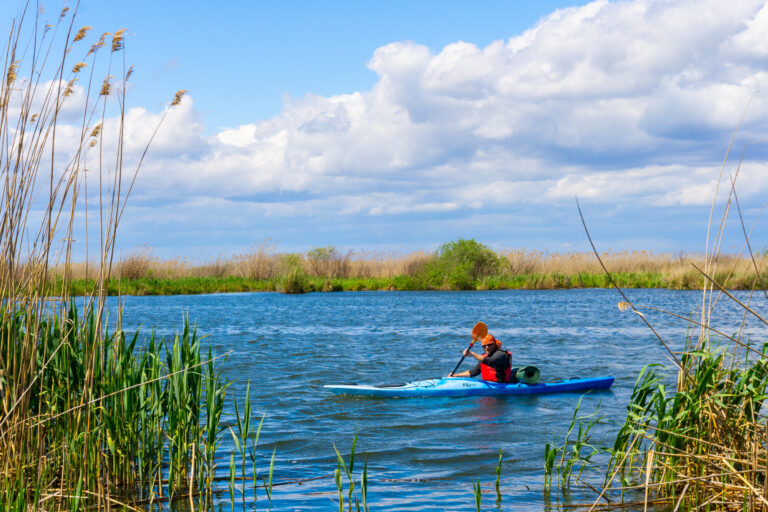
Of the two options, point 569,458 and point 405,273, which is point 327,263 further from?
point 569,458

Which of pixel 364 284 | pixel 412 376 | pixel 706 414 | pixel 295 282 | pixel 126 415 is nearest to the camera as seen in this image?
pixel 706 414

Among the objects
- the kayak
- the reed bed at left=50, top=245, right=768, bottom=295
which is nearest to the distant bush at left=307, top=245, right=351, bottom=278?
the reed bed at left=50, top=245, right=768, bottom=295

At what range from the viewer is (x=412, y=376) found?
39.7 ft

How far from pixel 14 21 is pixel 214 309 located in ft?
71.2

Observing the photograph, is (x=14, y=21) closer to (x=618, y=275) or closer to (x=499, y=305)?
(x=499, y=305)

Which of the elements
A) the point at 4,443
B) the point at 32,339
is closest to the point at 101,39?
the point at 32,339

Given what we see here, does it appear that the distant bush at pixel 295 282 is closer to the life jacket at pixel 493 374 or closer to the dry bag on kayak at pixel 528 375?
the life jacket at pixel 493 374

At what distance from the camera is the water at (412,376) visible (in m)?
5.84

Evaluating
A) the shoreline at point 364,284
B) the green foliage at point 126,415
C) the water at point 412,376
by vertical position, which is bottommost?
the water at point 412,376

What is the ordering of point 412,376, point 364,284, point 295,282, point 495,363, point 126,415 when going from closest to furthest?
point 126,415, point 495,363, point 412,376, point 295,282, point 364,284

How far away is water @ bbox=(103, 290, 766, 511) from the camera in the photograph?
5844 mm

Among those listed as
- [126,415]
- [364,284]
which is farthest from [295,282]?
[126,415]

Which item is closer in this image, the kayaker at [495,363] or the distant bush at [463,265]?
the kayaker at [495,363]

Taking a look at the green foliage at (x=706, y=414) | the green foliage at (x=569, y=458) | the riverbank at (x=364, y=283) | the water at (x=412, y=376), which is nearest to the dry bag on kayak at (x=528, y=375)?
the water at (x=412, y=376)
